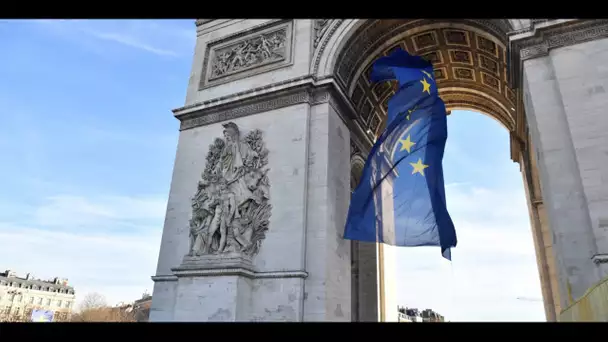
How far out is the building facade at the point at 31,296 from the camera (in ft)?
189

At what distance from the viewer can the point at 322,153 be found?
11898 millimetres

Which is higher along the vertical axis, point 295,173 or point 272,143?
point 272,143

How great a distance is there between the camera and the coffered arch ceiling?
13.6m

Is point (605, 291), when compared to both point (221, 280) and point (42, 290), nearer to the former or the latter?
point (221, 280)

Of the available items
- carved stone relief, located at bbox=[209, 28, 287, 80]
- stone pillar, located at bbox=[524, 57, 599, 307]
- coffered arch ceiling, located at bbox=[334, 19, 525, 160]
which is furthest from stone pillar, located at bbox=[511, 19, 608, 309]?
carved stone relief, located at bbox=[209, 28, 287, 80]

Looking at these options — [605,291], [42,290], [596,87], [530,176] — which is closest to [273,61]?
[596,87]

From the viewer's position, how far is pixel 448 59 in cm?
1591

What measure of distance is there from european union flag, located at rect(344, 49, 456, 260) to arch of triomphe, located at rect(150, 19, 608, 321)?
1647mm

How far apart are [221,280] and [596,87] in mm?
9831

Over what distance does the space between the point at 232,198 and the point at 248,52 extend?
564 cm

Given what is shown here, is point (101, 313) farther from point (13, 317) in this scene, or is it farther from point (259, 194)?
point (259, 194)

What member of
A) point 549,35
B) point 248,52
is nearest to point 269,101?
point 248,52

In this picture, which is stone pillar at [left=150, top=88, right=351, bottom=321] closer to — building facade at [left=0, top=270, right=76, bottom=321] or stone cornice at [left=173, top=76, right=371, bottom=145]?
stone cornice at [left=173, top=76, right=371, bottom=145]
